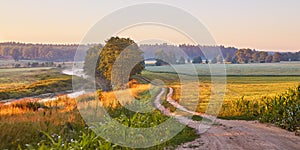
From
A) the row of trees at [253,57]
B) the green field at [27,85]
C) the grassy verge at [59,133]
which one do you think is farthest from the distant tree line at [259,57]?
the grassy verge at [59,133]

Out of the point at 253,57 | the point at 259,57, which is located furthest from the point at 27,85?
Result: the point at 259,57

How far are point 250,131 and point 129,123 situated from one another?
4.88 metres

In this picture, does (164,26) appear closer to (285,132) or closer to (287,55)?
(285,132)

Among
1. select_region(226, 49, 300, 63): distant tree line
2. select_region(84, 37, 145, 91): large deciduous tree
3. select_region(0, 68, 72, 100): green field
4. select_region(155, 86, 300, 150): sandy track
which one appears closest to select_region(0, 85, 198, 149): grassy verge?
select_region(155, 86, 300, 150): sandy track

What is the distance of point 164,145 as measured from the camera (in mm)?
9867

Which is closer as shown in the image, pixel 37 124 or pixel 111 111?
pixel 37 124

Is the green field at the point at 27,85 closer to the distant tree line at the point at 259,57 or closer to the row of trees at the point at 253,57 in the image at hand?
the row of trees at the point at 253,57

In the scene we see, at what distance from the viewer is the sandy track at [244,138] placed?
32.8ft

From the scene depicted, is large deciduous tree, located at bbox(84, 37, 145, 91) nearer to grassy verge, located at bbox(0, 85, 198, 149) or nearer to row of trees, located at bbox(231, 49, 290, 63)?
grassy verge, located at bbox(0, 85, 198, 149)

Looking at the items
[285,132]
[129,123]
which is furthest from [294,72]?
[129,123]

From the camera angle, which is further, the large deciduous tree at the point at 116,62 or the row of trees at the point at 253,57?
the row of trees at the point at 253,57

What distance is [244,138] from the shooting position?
36.6 feet

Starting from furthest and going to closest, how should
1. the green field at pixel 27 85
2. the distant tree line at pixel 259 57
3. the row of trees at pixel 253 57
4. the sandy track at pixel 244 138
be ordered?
1. the row of trees at pixel 253 57
2. the distant tree line at pixel 259 57
3. the green field at pixel 27 85
4. the sandy track at pixel 244 138

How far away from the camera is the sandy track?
32.8 ft
